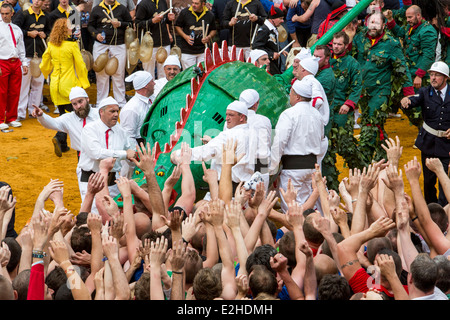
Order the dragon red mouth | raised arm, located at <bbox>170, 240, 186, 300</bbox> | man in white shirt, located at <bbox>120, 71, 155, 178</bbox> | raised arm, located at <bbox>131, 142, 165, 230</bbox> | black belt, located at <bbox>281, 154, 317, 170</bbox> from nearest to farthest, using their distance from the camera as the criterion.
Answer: raised arm, located at <bbox>170, 240, 186, 300</bbox> < raised arm, located at <bbox>131, 142, 165, 230</bbox> < the dragon red mouth < black belt, located at <bbox>281, 154, 317, 170</bbox> < man in white shirt, located at <bbox>120, 71, 155, 178</bbox>

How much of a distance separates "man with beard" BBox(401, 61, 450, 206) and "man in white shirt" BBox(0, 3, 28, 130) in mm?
6732

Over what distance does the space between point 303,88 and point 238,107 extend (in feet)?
3.09

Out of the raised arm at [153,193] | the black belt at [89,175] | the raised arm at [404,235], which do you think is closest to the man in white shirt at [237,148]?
the raised arm at [153,193]

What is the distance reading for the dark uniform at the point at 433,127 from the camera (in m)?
8.01

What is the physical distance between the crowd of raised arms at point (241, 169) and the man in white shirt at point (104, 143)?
0.08 ft

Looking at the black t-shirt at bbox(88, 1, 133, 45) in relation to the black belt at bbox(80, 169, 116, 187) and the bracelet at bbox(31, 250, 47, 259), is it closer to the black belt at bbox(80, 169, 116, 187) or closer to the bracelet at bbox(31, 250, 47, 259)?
the black belt at bbox(80, 169, 116, 187)

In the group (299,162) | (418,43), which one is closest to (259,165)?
(299,162)

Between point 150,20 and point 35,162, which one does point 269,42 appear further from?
point 35,162

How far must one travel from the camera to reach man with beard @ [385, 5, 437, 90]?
10.5m

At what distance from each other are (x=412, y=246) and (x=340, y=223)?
0.62 metres

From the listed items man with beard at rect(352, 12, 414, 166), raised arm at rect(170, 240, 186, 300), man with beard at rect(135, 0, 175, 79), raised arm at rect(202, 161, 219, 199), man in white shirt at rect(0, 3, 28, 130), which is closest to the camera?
raised arm at rect(170, 240, 186, 300)

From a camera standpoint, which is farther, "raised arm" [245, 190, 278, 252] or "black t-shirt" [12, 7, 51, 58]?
"black t-shirt" [12, 7, 51, 58]

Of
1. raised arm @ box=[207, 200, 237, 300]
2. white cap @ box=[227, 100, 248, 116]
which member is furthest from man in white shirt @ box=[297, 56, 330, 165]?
raised arm @ box=[207, 200, 237, 300]

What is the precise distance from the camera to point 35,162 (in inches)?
408
